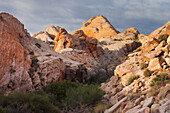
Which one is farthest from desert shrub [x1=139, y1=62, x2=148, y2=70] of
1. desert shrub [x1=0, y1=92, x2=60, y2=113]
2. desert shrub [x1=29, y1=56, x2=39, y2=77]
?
desert shrub [x1=29, y1=56, x2=39, y2=77]

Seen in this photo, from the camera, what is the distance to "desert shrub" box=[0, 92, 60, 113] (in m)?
8.45

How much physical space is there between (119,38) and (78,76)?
51.1 meters

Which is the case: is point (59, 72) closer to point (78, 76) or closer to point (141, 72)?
point (78, 76)

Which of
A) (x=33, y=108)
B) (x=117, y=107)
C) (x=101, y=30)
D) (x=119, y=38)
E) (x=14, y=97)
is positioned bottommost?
(x=117, y=107)

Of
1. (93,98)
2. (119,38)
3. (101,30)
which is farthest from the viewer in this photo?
(101,30)

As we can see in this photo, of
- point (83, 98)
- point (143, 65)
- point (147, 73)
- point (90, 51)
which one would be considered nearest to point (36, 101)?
point (83, 98)

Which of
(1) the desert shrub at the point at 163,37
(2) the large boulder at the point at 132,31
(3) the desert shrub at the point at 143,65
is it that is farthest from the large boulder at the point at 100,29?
(3) the desert shrub at the point at 143,65

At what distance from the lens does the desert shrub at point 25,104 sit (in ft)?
27.7

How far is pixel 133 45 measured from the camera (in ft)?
209

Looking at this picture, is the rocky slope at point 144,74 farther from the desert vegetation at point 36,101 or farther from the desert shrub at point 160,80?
the desert vegetation at point 36,101

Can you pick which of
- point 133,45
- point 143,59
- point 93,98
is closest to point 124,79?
point 143,59

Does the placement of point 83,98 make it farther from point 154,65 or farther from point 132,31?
point 132,31

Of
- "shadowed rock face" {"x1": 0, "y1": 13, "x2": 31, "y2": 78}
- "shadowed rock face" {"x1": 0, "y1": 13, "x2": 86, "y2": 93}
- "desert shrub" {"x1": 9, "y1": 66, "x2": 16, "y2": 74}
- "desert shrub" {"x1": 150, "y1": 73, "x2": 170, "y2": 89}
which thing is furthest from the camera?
"desert shrub" {"x1": 9, "y1": 66, "x2": 16, "y2": 74}

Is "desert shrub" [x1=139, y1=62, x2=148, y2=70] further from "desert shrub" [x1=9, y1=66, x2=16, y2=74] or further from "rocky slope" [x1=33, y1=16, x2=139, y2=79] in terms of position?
"rocky slope" [x1=33, y1=16, x2=139, y2=79]
